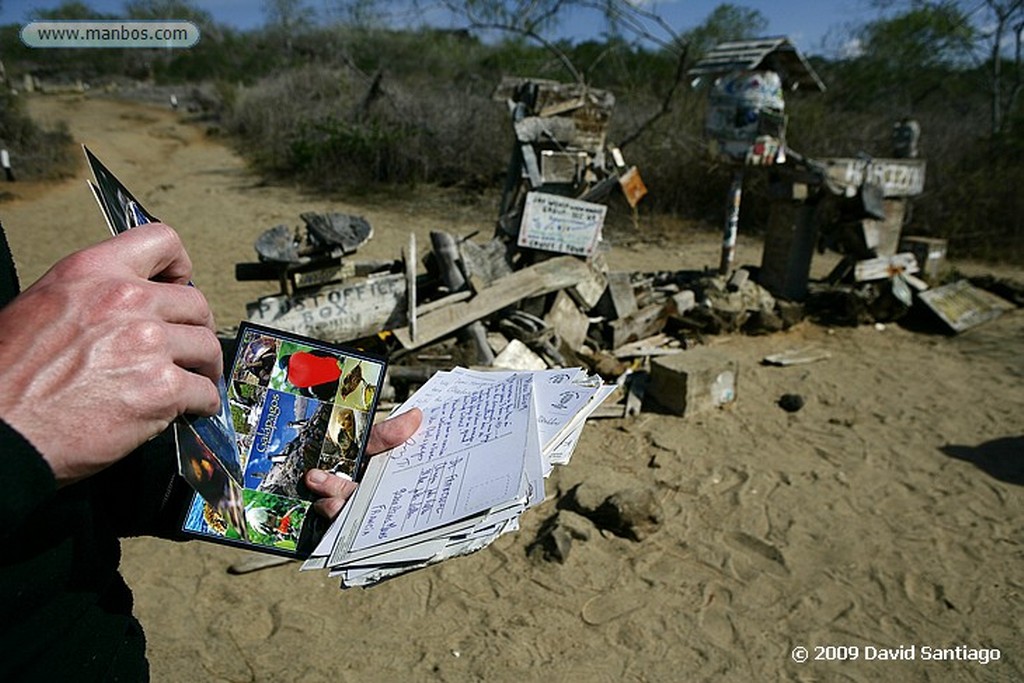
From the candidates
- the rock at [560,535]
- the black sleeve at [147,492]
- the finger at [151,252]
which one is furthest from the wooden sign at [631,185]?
the finger at [151,252]

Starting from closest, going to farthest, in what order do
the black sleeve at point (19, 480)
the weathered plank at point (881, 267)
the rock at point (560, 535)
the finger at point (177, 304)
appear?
the black sleeve at point (19, 480) → the finger at point (177, 304) → the rock at point (560, 535) → the weathered plank at point (881, 267)

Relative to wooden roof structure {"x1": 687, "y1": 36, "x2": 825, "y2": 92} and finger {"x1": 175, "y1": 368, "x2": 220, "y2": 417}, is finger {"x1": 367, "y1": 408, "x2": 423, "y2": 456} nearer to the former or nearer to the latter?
finger {"x1": 175, "y1": 368, "x2": 220, "y2": 417}

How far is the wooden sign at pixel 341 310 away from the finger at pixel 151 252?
3.96 metres

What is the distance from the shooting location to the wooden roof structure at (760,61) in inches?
277

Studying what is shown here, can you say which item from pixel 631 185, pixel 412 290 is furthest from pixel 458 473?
pixel 631 185

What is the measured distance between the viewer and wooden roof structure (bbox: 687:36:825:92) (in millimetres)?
7031

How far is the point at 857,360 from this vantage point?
6.53m

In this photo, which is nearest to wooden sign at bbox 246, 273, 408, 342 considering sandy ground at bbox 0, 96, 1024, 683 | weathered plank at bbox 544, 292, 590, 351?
weathered plank at bbox 544, 292, 590, 351

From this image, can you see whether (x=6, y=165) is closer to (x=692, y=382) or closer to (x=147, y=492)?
(x=692, y=382)

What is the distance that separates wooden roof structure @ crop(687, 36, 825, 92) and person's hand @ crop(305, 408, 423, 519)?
276 inches

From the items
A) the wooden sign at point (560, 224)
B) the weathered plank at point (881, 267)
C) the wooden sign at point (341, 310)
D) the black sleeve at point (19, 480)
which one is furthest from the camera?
the weathered plank at point (881, 267)

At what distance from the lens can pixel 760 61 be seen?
7.03m

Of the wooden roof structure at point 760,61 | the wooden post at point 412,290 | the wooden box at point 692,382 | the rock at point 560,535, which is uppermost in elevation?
the wooden roof structure at point 760,61

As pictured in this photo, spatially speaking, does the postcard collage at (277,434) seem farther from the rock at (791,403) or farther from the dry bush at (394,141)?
the dry bush at (394,141)
